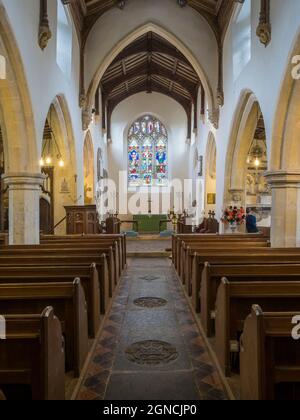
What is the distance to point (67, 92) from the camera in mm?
10281

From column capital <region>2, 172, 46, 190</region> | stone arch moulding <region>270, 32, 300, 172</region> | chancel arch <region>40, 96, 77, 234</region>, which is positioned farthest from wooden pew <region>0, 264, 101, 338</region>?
chancel arch <region>40, 96, 77, 234</region>

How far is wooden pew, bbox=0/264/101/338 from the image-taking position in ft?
12.0

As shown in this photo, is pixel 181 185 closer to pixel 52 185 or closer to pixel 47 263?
pixel 52 185

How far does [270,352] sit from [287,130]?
5.75 m

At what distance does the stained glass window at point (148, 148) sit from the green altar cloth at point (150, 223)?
2819 mm

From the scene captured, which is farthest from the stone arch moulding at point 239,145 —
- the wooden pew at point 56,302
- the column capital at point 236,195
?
the wooden pew at point 56,302

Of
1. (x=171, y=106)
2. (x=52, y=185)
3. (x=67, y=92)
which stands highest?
(x=171, y=106)

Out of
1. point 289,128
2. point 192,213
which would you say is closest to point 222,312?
point 289,128

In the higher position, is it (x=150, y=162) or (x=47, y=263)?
(x=150, y=162)

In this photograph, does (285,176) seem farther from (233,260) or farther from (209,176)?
(209,176)

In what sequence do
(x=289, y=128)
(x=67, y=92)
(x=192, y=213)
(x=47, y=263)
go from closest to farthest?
(x=47, y=263), (x=289, y=128), (x=67, y=92), (x=192, y=213)

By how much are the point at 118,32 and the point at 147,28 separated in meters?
0.98

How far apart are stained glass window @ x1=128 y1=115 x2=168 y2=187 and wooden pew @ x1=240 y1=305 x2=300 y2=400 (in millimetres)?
18922

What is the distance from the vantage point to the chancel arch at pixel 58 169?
1077 centimetres
